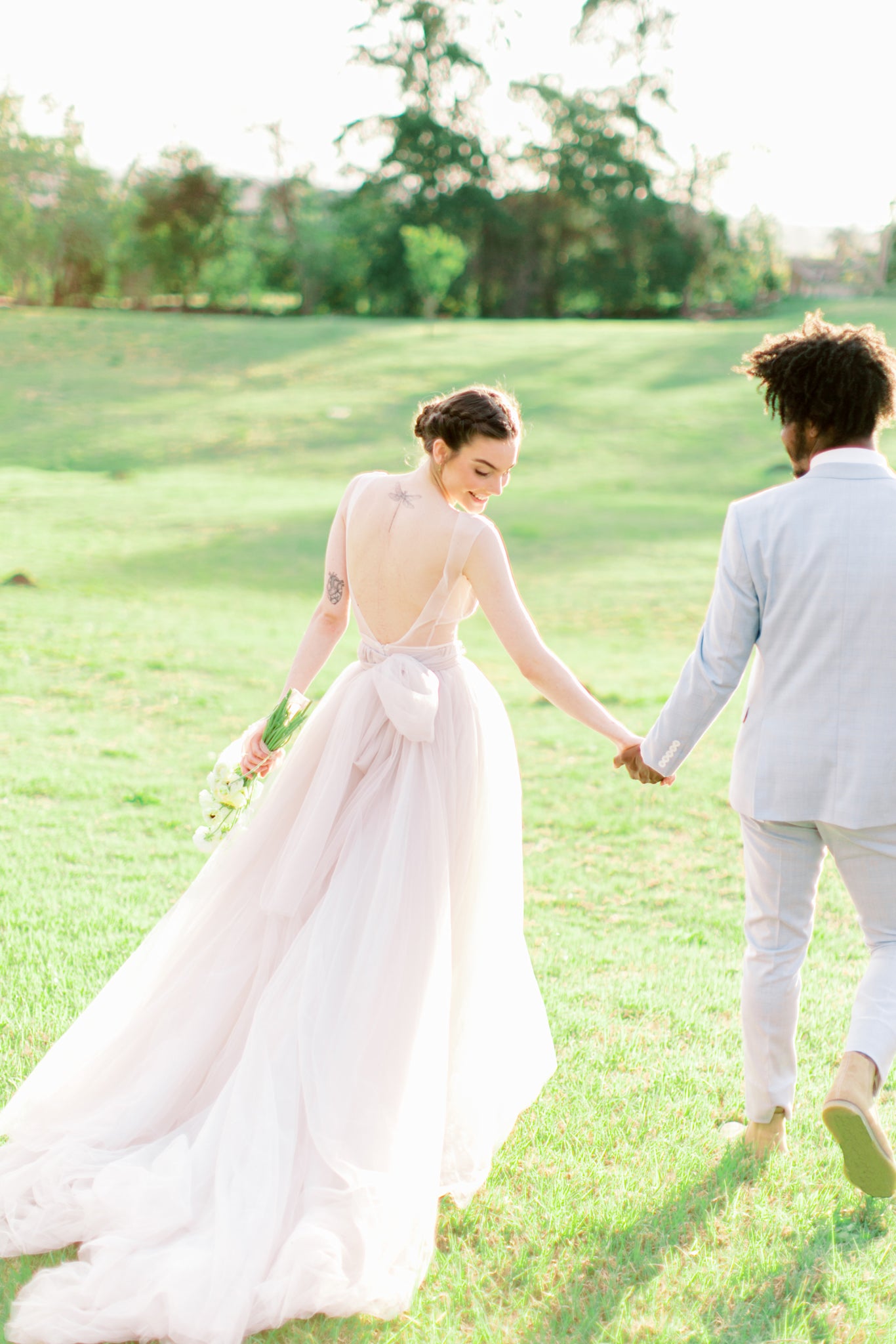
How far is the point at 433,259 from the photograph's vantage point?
4444cm

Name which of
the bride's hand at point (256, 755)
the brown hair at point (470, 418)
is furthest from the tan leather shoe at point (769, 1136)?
the brown hair at point (470, 418)

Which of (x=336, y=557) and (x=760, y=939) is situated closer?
(x=760, y=939)

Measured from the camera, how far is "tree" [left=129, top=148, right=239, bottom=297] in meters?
51.4

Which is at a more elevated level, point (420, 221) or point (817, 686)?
point (420, 221)

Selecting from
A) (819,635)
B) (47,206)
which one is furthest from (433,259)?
(819,635)

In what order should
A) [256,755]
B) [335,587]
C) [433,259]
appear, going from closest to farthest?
1. [256,755]
2. [335,587]
3. [433,259]

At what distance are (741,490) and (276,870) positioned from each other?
Answer: 22135 mm

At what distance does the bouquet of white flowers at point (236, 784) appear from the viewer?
3.66m

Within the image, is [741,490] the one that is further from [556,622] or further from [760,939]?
[760,939]

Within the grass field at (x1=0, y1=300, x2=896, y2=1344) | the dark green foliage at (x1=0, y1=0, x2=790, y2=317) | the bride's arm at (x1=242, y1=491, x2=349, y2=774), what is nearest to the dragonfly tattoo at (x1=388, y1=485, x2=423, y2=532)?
the bride's arm at (x1=242, y1=491, x2=349, y2=774)

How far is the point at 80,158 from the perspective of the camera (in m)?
50.7

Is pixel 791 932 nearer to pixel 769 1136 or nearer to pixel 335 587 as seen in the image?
pixel 769 1136

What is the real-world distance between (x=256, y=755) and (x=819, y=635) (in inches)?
71.3

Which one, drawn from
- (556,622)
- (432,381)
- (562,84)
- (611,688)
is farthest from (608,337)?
(611,688)
